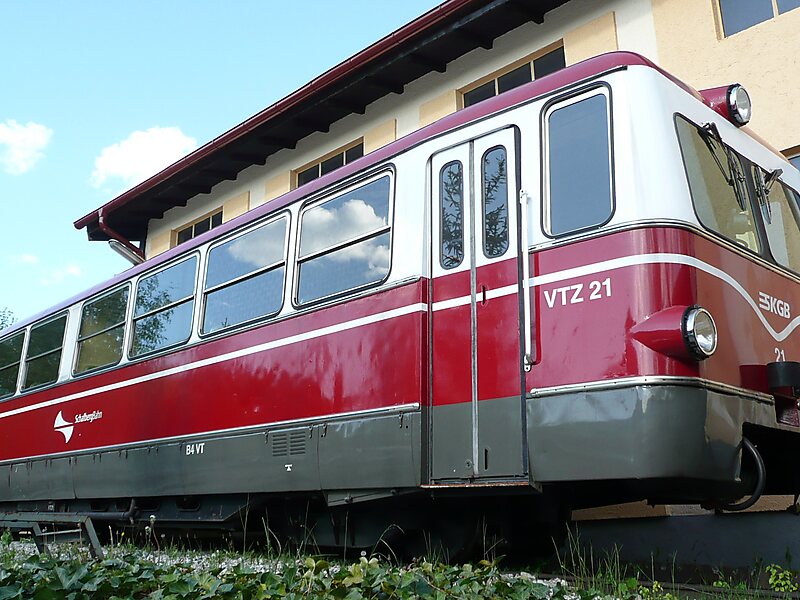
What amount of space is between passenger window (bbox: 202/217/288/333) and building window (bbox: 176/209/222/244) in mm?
8266

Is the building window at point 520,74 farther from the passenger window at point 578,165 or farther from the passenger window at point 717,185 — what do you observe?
the passenger window at point 578,165

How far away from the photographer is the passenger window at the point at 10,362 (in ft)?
37.3

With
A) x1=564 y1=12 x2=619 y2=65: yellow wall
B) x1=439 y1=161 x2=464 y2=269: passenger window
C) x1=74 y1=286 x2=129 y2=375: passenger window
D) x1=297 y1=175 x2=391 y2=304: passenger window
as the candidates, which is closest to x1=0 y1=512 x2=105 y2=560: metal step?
x1=74 y1=286 x2=129 y2=375: passenger window

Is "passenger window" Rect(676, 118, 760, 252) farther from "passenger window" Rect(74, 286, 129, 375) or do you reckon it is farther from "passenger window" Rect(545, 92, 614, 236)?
"passenger window" Rect(74, 286, 129, 375)

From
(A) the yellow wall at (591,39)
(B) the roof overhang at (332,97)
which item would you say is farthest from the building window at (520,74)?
(B) the roof overhang at (332,97)

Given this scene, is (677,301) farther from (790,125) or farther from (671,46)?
(671,46)

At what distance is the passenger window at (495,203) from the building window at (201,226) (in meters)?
11.0

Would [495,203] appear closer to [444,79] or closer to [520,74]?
[520,74]

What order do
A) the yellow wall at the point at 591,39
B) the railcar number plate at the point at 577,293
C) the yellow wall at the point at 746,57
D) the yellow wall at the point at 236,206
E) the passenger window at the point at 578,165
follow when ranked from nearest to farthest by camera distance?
the railcar number plate at the point at 577,293
the passenger window at the point at 578,165
the yellow wall at the point at 746,57
the yellow wall at the point at 591,39
the yellow wall at the point at 236,206

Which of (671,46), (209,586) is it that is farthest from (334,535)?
(671,46)

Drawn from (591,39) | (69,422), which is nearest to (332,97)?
(591,39)

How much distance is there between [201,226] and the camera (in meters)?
16.4

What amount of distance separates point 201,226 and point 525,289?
490 inches

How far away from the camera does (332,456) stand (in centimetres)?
593
